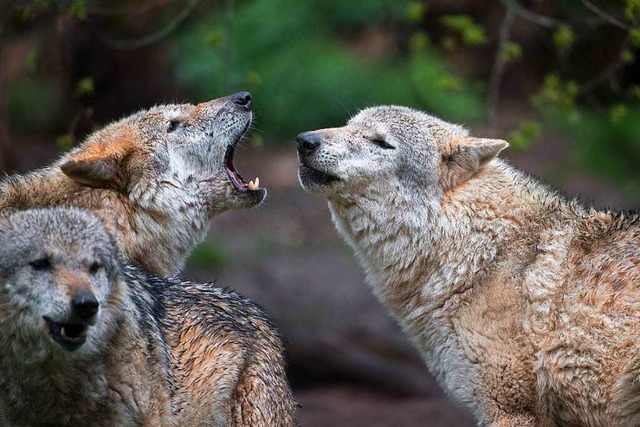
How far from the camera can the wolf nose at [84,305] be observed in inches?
226

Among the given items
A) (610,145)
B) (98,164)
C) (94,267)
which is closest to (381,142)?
(98,164)

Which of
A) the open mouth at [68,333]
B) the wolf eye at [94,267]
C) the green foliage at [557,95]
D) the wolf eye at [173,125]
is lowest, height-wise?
the open mouth at [68,333]

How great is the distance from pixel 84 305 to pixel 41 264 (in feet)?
1.28

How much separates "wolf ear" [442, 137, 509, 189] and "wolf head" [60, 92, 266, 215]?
4.57 feet

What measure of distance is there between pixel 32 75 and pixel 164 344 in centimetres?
1505

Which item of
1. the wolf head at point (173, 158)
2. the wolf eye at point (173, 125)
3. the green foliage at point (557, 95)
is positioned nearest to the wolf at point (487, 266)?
the wolf head at point (173, 158)

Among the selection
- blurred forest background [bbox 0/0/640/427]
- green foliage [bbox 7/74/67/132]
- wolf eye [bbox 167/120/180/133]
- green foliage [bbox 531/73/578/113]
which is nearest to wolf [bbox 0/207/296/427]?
wolf eye [bbox 167/120/180/133]

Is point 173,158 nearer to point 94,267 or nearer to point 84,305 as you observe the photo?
point 94,267

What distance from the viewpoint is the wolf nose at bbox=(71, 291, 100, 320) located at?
5730mm

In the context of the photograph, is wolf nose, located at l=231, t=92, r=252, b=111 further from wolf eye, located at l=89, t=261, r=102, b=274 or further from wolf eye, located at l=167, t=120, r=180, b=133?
wolf eye, located at l=89, t=261, r=102, b=274

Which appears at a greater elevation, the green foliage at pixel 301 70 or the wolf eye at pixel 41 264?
the green foliage at pixel 301 70

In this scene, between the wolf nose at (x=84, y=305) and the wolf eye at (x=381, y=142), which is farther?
the wolf eye at (x=381, y=142)

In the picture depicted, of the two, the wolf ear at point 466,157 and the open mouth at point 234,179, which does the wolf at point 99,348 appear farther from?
the wolf ear at point 466,157

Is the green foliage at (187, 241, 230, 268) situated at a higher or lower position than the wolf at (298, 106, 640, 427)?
higher
